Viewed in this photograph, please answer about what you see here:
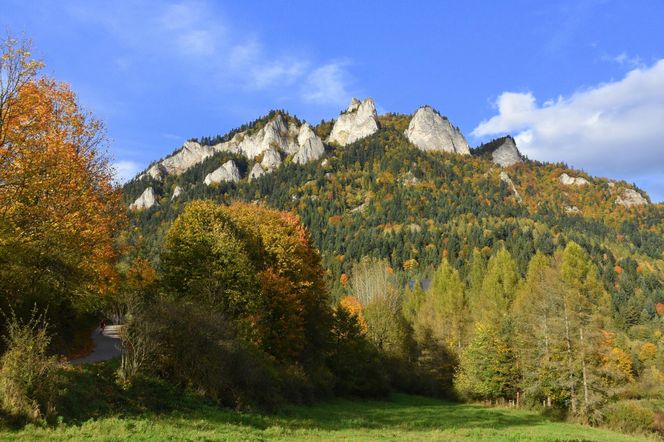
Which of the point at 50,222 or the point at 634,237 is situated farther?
the point at 634,237

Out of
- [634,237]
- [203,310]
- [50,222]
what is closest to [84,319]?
[203,310]

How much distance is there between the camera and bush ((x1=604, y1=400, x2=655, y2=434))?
118 ft

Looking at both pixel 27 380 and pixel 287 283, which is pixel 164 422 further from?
pixel 287 283

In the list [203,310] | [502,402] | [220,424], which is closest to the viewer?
Result: [220,424]

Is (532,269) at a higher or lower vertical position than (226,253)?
higher

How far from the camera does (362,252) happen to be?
171 m

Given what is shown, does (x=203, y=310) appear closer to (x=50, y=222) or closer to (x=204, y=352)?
(x=204, y=352)

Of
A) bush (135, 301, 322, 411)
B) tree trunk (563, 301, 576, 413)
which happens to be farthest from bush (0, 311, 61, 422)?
tree trunk (563, 301, 576, 413)

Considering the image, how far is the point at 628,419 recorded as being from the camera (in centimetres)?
3666

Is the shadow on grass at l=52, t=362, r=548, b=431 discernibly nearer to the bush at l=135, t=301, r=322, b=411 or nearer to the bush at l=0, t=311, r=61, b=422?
the bush at l=0, t=311, r=61, b=422

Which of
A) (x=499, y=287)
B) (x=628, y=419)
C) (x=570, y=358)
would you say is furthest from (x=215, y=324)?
(x=499, y=287)

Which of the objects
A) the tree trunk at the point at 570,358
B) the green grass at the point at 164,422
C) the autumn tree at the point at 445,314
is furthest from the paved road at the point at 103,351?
the autumn tree at the point at 445,314

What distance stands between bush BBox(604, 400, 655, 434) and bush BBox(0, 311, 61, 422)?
126ft

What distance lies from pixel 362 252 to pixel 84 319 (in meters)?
142
